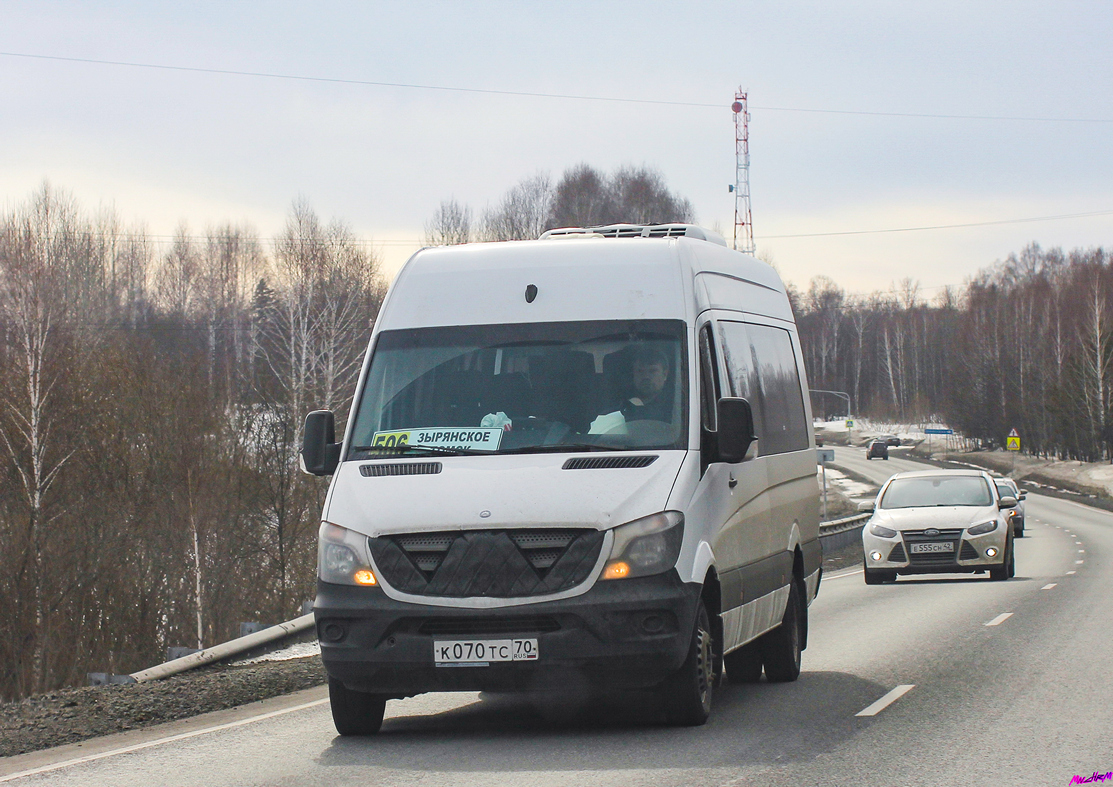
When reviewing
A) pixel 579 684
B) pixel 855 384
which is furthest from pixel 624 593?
pixel 855 384

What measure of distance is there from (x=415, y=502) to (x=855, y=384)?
147 m

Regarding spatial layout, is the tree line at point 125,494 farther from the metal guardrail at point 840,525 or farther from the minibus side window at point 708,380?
the minibus side window at point 708,380

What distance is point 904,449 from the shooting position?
390 ft

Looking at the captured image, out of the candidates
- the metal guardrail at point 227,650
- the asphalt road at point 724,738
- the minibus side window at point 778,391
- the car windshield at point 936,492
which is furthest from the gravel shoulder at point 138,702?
the car windshield at point 936,492

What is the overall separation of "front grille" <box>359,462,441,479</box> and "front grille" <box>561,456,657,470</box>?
0.70m

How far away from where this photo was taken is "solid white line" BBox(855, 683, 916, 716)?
830 centimetres

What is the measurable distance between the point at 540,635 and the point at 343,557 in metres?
1.09

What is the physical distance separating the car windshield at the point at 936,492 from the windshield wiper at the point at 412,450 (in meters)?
14.7

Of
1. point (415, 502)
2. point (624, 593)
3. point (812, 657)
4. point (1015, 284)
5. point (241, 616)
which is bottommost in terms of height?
point (241, 616)

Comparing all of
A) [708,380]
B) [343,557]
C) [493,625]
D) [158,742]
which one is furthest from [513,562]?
[158,742]

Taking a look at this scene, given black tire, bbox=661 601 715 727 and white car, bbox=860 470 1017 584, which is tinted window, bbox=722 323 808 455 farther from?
white car, bbox=860 470 1017 584

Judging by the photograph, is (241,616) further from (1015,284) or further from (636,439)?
(1015,284)

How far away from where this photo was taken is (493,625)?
700cm

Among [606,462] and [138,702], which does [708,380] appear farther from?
[138,702]
